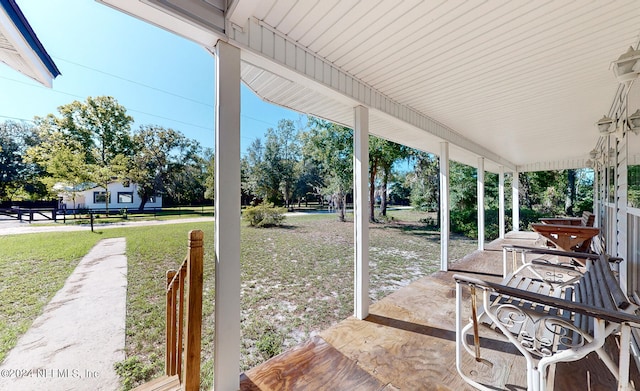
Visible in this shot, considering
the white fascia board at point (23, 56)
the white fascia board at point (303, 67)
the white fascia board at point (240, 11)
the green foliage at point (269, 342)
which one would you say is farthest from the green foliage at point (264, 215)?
the white fascia board at point (240, 11)

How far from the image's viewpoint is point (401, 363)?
6.31 feet

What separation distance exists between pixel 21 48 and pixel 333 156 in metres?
8.17

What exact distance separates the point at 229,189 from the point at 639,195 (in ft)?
11.7

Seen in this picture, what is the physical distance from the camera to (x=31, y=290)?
1625 mm

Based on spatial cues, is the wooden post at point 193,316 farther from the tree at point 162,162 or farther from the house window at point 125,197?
the house window at point 125,197

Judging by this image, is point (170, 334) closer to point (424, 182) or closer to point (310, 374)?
point (310, 374)

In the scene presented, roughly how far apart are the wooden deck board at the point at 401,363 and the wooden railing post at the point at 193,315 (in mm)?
375

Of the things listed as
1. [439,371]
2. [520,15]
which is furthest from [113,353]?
[520,15]

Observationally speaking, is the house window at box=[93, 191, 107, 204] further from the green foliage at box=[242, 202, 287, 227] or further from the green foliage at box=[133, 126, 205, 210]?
the green foliage at box=[242, 202, 287, 227]

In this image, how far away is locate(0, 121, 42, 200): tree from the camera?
146cm

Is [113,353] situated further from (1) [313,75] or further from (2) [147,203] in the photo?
(1) [313,75]

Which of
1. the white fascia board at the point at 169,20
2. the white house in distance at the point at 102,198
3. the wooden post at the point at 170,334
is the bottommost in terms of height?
the wooden post at the point at 170,334

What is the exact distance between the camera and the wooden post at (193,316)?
1.50 metres

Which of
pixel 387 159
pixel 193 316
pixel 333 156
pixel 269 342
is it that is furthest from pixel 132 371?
pixel 387 159
